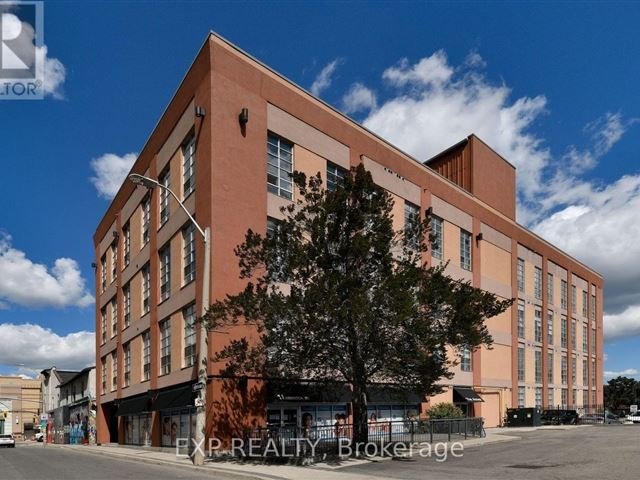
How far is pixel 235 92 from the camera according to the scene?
26297 millimetres

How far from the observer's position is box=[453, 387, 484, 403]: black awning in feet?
129

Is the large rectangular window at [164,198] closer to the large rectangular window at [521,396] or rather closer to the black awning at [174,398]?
the black awning at [174,398]

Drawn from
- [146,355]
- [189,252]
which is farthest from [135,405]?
[189,252]

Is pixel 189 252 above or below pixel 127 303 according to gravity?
above

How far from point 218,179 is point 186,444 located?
12.4 m

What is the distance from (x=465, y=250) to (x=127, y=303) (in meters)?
23.1

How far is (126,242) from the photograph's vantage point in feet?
135

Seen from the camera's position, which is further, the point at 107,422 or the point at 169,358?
the point at 107,422

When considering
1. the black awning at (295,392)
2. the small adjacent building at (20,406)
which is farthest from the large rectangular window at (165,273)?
the small adjacent building at (20,406)

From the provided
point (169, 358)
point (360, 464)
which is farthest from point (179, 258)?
point (360, 464)

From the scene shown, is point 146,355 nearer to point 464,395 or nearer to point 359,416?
point 359,416

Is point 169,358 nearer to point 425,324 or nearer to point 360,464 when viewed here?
point 360,464

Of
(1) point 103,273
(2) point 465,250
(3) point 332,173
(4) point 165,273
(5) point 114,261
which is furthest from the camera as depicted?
(1) point 103,273

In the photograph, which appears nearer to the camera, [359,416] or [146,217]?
[359,416]
